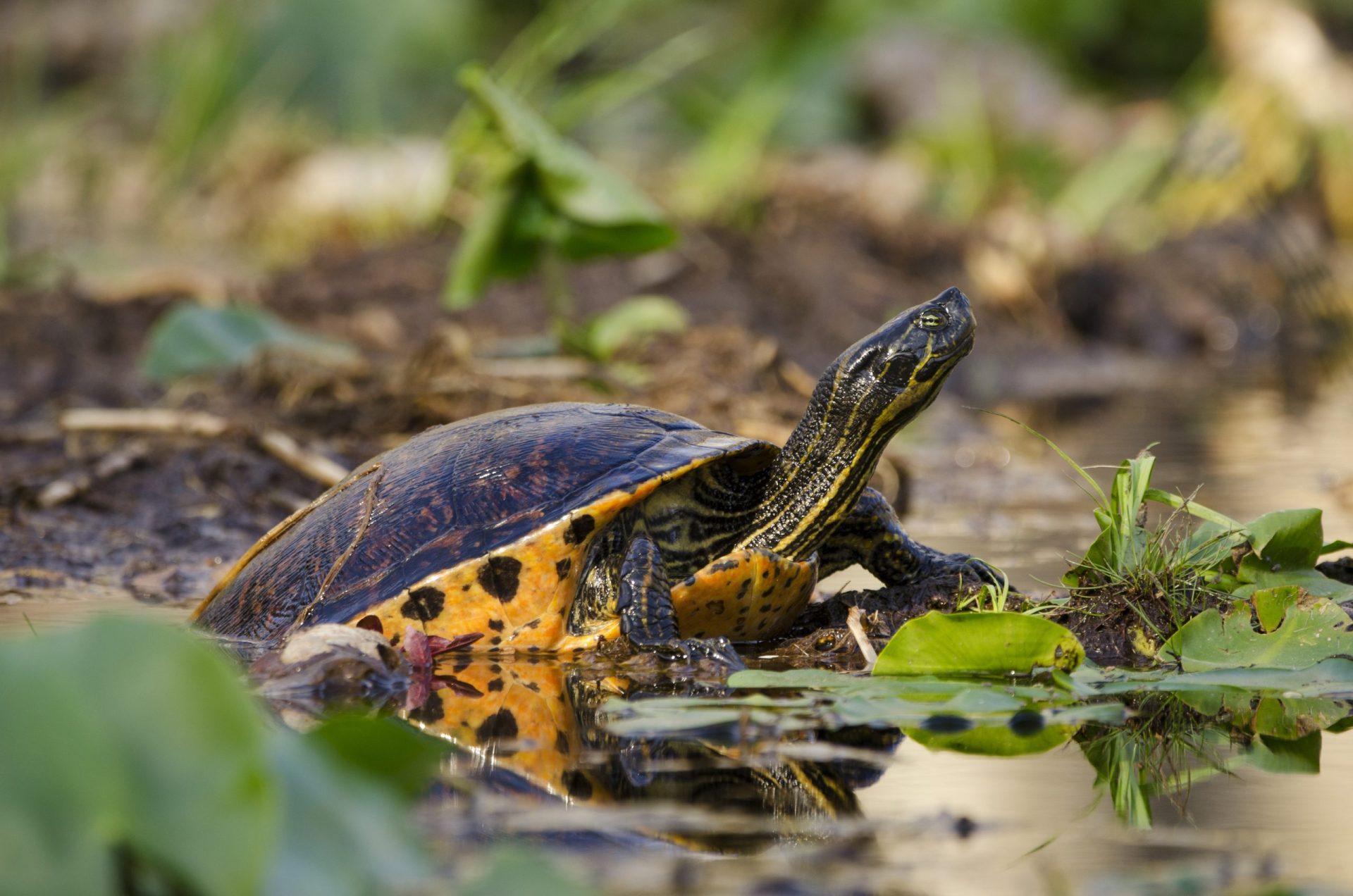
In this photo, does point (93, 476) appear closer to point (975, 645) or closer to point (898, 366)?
point (898, 366)

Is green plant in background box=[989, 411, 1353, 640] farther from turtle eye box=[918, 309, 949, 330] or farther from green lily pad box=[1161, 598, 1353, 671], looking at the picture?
turtle eye box=[918, 309, 949, 330]

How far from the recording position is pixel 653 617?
8.63 feet

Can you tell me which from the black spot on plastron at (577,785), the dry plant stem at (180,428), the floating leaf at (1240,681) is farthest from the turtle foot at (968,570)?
the dry plant stem at (180,428)

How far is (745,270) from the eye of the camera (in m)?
8.33

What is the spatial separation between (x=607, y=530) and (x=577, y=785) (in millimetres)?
1004

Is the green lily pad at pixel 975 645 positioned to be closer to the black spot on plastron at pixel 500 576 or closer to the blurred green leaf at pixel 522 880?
the black spot on plastron at pixel 500 576

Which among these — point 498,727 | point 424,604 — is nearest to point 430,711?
point 498,727

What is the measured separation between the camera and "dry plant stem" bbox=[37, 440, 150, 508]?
4.08 m

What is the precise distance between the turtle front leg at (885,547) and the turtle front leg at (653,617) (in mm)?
447

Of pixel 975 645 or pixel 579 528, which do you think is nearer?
pixel 975 645

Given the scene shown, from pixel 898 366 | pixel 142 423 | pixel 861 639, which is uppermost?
pixel 898 366

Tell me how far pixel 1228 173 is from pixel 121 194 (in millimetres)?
8960

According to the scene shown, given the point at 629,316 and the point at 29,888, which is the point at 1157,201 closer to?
the point at 629,316

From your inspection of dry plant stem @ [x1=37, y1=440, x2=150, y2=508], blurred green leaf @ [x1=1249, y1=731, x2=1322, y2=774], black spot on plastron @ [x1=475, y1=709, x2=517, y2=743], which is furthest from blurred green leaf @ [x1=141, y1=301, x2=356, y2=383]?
blurred green leaf @ [x1=1249, y1=731, x2=1322, y2=774]
